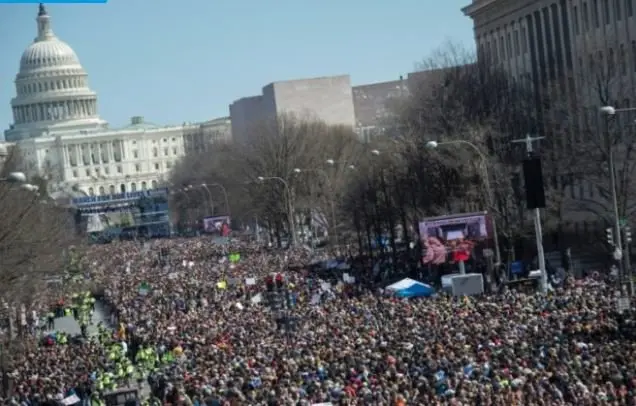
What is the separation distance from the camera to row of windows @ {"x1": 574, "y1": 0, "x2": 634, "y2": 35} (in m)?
68.7

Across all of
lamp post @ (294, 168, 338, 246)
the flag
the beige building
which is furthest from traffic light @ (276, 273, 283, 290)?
lamp post @ (294, 168, 338, 246)

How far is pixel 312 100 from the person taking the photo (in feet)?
525


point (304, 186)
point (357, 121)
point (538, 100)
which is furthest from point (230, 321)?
point (357, 121)

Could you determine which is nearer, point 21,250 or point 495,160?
point 21,250

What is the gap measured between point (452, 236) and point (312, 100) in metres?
110

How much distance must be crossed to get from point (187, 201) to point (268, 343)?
13897cm

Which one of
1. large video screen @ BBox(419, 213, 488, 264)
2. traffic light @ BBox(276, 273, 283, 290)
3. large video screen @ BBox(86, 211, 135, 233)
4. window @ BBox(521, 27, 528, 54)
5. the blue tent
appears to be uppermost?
window @ BBox(521, 27, 528, 54)

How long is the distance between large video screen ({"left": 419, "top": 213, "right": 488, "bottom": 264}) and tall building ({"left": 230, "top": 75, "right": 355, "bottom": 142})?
330 feet

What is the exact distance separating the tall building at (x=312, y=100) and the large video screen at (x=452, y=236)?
10044cm

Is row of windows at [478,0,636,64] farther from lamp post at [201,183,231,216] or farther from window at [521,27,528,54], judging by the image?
lamp post at [201,183,231,216]

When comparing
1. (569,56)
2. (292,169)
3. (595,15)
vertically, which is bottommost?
(292,169)

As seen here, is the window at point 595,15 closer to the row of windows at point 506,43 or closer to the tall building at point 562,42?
the tall building at point 562,42

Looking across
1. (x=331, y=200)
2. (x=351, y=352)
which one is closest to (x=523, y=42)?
(x=331, y=200)

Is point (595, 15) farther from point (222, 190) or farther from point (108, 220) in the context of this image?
point (108, 220)
